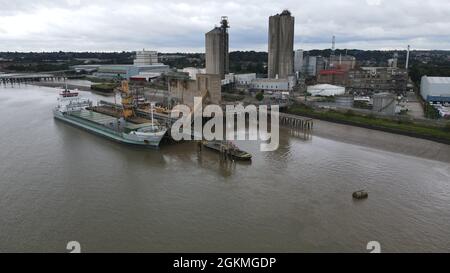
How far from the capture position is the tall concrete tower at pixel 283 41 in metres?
29.1

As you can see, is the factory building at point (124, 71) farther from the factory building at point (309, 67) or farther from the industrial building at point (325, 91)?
the industrial building at point (325, 91)

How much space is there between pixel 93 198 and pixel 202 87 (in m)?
11.3

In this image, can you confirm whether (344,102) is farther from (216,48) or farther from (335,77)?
(216,48)

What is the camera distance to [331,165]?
30.8 feet

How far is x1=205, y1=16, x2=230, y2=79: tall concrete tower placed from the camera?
30641mm

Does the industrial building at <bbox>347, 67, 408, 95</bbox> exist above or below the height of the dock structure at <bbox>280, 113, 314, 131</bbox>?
above

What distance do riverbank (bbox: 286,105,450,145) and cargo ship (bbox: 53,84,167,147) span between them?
287 inches

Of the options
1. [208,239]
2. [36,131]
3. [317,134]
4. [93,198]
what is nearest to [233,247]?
[208,239]

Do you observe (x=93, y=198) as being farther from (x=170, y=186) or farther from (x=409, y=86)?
(x=409, y=86)

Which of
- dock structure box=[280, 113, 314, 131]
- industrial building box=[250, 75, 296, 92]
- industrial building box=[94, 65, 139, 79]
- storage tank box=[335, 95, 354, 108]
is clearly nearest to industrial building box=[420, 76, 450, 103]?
storage tank box=[335, 95, 354, 108]

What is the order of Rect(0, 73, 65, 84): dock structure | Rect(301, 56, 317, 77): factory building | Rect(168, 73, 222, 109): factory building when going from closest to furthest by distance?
Rect(168, 73, 222, 109): factory building → Rect(0, 73, 65, 84): dock structure → Rect(301, 56, 317, 77): factory building

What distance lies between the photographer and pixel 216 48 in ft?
101

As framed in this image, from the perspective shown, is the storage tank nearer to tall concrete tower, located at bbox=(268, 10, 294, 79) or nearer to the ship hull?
the ship hull

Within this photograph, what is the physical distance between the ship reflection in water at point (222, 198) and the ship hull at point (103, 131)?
0.92 feet
